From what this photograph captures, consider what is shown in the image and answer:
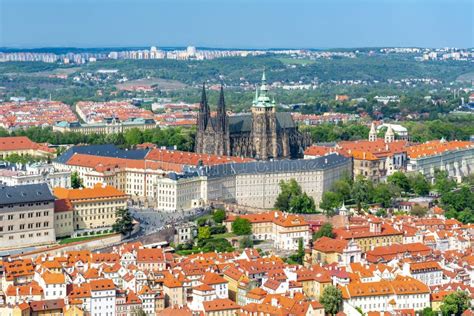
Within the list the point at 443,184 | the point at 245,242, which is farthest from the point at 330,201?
the point at 245,242

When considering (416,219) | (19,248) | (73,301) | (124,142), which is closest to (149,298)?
(73,301)

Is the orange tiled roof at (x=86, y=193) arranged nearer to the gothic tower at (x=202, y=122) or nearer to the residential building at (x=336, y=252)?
the residential building at (x=336, y=252)

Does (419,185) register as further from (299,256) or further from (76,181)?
(299,256)

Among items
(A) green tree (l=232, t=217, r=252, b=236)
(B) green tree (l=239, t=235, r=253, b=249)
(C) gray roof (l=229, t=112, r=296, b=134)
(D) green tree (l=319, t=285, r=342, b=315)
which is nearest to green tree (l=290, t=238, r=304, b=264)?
(B) green tree (l=239, t=235, r=253, b=249)

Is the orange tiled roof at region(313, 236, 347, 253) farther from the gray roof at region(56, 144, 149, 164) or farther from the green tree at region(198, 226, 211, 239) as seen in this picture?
the gray roof at region(56, 144, 149, 164)

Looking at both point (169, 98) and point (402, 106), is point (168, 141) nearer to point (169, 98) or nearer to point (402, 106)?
point (402, 106)
